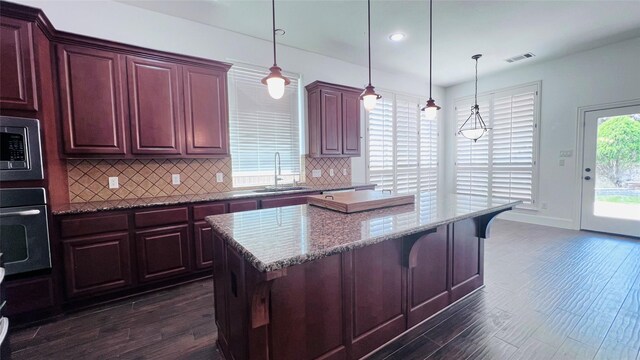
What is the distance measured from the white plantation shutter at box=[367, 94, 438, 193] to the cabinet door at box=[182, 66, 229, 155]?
269 cm

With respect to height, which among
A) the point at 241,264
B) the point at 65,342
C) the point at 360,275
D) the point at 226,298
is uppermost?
the point at 241,264

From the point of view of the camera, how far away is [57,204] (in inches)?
98.1

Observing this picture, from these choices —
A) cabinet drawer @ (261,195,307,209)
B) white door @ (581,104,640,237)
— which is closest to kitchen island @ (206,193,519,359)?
cabinet drawer @ (261,195,307,209)

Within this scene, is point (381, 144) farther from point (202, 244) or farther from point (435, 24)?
point (202, 244)

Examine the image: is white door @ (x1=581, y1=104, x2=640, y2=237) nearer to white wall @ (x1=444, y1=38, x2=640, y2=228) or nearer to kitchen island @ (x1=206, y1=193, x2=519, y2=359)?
white wall @ (x1=444, y1=38, x2=640, y2=228)

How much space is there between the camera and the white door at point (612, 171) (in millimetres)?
4109

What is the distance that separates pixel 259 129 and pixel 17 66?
2344mm

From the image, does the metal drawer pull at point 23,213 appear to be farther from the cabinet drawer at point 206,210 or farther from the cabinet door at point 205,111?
the cabinet door at point 205,111

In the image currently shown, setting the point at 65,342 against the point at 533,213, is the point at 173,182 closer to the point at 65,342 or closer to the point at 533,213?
the point at 65,342

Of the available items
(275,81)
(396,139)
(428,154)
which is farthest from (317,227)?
(428,154)

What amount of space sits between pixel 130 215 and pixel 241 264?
1809mm

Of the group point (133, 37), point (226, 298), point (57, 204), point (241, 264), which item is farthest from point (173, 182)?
point (241, 264)

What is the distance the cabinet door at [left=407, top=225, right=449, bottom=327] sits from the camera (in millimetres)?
2043

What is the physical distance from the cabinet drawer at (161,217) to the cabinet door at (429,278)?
222 cm
